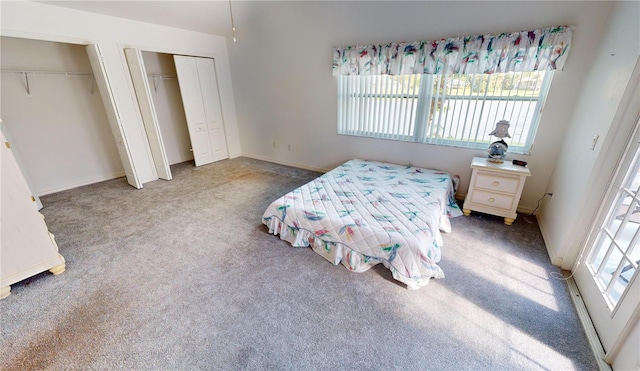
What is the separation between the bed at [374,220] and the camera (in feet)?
5.96

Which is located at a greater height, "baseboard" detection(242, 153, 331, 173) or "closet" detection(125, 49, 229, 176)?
"closet" detection(125, 49, 229, 176)

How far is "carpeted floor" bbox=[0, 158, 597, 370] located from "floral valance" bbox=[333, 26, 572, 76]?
5.27 ft

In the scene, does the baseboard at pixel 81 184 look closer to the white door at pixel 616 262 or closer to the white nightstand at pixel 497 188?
the white nightstand at pixel 497 188

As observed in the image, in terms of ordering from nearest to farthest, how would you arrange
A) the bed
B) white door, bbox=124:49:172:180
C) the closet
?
the bed < white door, bbox=124:49:172:180 < the closet

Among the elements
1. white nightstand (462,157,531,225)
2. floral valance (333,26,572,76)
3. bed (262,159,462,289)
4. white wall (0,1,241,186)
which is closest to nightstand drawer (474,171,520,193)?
white nightstand (462,157,531,225)

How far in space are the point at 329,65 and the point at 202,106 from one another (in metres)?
2.39

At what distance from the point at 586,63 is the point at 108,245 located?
4.68m

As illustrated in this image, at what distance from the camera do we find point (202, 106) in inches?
172

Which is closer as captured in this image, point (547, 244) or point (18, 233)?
point (18, 233)

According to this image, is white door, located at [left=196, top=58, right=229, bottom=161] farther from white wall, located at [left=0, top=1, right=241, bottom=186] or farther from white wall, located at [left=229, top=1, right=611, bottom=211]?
white wall, located at [left=229, top=1, right=611, bottom=211]

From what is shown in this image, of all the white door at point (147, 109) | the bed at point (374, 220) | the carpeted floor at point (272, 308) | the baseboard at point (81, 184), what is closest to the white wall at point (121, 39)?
the white door at point (147, 109)

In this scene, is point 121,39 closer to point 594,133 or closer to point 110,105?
point 110,105

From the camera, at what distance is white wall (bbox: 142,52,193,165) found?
414 cm

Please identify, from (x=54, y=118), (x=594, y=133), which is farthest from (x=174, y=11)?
(x=594, y=133)
